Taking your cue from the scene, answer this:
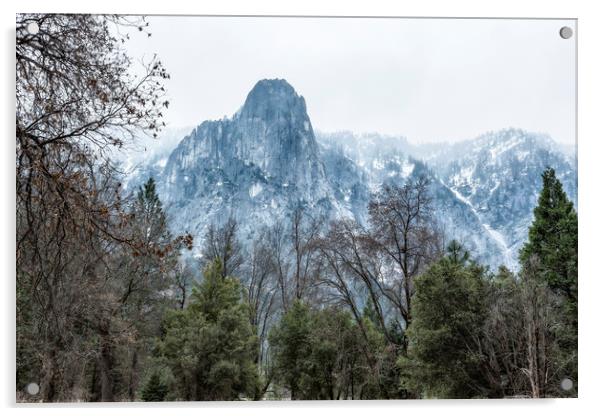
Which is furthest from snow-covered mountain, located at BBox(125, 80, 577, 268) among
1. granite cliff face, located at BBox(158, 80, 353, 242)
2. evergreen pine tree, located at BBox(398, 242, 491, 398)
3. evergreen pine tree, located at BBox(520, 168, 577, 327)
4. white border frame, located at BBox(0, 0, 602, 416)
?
white border frame, located at BBox(0, 0, 602, 416)

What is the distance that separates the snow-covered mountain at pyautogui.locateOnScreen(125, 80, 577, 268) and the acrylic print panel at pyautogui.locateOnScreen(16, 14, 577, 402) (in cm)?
2

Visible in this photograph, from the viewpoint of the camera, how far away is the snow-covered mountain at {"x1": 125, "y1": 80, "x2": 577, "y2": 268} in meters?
6.61

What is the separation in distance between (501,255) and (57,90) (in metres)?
4.40

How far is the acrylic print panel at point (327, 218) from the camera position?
6.41 m

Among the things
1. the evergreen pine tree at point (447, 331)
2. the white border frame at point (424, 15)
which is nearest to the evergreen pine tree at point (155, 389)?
the white border frame at point (424, 15)

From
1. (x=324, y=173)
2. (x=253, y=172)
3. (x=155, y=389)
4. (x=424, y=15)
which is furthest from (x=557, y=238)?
(x=155, y=389)

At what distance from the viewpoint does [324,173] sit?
6754 mm

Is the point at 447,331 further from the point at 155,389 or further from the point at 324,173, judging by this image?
the point at 155,389

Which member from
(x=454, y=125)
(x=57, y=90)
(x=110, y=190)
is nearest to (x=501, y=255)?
(x=454, y=125)

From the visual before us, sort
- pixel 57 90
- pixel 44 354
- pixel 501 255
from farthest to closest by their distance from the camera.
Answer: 1. pixel 501 255
2. pixel 44 354
3. pixel 57 90

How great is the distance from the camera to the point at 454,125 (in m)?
6.63

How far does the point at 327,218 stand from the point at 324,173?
17.6 inches

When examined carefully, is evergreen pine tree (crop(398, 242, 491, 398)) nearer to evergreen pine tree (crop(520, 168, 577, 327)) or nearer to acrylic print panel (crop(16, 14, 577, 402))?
acrylic print panel (crop(16, 14, 577, 402))
